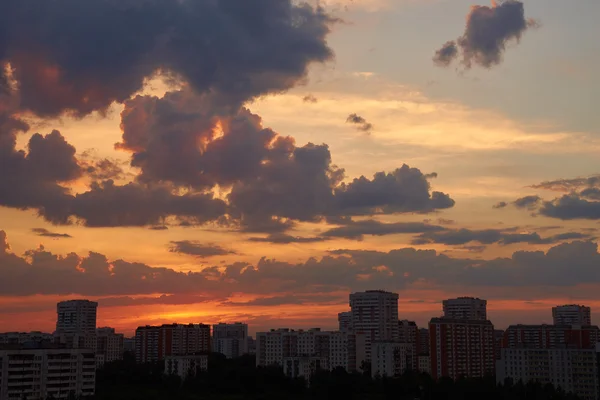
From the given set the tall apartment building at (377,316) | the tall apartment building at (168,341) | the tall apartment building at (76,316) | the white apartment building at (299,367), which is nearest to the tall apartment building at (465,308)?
the tall apartment building at (377,316)

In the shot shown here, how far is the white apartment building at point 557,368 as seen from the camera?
63.5 metres

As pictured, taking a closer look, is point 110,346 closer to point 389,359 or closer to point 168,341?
point 168,341

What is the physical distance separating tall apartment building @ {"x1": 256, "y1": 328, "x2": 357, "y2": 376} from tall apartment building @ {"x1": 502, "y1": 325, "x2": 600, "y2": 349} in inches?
693

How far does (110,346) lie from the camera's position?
373 ft

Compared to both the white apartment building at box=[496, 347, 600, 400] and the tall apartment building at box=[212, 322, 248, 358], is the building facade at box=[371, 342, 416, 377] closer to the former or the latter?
the white apartment building at box=[496, 347, 600, 400]

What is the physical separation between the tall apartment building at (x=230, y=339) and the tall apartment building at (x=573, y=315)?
49.6 m

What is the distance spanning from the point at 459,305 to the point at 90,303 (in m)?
58.9

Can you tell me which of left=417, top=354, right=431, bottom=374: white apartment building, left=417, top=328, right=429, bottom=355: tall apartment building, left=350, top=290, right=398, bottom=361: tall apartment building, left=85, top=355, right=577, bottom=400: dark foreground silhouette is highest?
left=350, top=290, right=398, bottom=361: tall apartment building

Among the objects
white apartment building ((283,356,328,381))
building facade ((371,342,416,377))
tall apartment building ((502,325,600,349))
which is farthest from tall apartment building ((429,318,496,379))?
white apartment building ((283,356,328,381))

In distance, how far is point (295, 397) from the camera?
224 ft

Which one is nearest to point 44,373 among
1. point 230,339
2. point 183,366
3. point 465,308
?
point 183,366

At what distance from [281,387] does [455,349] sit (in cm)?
1932

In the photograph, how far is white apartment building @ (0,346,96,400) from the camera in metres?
54.9

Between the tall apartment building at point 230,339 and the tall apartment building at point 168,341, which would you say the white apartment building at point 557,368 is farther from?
the tall apartment building at point 230,339
